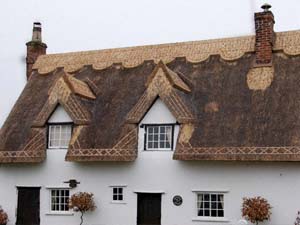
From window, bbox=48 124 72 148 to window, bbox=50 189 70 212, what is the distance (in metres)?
1.84

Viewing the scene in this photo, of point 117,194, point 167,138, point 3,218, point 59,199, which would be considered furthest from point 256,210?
point 3,218

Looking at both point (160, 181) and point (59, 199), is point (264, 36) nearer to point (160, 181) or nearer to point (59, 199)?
point (160, 181)

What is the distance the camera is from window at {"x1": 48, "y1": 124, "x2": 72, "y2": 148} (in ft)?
69.9

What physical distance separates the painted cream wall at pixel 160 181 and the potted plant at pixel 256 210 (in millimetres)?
515

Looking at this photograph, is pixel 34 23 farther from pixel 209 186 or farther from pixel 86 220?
pixel 209 186

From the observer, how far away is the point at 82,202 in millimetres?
19516

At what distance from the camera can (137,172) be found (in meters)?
19.6

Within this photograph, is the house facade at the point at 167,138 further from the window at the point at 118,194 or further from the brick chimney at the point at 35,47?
the brick chimney at the point at 35,47

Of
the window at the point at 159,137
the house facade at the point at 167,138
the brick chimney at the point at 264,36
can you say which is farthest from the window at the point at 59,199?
the brick chimney at the point at 264,36

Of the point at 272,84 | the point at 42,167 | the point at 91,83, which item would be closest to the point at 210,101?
the point at 272,84

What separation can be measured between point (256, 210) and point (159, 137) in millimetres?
4865

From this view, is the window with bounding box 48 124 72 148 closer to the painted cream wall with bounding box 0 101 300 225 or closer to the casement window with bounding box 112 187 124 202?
the painted cream wall with bounding box 0 101 300 225

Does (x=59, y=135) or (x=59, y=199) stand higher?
(x=59, y=135)

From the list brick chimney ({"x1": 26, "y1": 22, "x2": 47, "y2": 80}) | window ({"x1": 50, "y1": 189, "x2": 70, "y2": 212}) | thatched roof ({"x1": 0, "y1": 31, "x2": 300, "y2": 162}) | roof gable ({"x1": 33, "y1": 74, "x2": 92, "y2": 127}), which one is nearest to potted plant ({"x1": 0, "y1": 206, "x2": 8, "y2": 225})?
window ({"x1": 50, "y1": 189, "x2": 70, "y2": 212})
